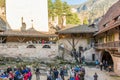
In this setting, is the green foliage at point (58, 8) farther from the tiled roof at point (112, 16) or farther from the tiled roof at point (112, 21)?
the tiled roof at point (112, 21)

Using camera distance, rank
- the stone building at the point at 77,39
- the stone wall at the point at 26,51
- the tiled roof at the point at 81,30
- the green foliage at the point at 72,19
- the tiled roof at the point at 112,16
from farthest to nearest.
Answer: the green foliage at the point at 72,19
the stone building at the point at 77,39
the tiled roof at the point at 81,30
the stone wall at the point at 26,51
the tiled roof at the point at 112,16

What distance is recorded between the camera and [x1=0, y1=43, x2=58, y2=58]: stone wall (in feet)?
140

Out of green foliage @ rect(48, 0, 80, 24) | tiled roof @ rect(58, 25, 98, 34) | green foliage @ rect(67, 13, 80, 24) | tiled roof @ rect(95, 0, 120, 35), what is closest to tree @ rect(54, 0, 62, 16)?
green foliage @ rect(48, 0, 80, 24)

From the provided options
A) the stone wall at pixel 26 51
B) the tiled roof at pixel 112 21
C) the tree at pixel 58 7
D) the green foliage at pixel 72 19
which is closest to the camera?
the tiled roof at pixel 112 21

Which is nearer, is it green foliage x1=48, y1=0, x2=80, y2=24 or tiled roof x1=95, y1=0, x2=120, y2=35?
tiled roof x1=95, y1=0, x2=120, y2=35

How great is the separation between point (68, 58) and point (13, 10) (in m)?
16.6

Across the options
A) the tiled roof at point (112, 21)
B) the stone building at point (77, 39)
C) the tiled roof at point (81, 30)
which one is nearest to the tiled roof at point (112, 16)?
the tiled roof at point (112, 21)

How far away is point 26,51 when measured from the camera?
143ft

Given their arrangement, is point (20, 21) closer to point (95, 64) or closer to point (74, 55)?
Answer: point (74, 55)

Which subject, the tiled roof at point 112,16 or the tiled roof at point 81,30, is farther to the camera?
the tiled roof at point 81,30

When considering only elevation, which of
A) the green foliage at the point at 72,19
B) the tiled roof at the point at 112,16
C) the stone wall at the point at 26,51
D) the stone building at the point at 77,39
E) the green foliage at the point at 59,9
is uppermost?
the green foliage at the point at 59,9

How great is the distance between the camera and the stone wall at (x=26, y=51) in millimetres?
42719

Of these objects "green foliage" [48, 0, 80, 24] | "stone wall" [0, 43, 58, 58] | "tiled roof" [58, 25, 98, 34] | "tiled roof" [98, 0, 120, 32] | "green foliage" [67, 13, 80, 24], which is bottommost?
"stone wall" [0, 43, 58, 58]

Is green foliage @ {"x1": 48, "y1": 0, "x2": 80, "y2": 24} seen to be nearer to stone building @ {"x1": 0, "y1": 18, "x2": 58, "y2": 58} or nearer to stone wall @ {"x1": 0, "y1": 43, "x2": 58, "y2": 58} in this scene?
stone building @ {"x1": 0, "y1": 18, "x2": 58, "y2": 58}
